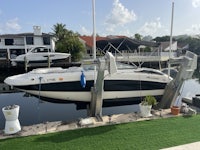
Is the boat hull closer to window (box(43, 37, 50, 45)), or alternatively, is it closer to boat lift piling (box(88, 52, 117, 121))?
boat lift piling (box(88, 52, 117, 121))

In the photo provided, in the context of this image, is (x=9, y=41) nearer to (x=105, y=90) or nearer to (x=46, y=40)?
(x=46, y=40)

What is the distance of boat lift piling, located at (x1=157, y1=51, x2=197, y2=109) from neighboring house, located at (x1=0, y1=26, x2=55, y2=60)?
19.2 meters

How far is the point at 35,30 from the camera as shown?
24047mm

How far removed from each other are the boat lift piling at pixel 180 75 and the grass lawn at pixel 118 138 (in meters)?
1.61

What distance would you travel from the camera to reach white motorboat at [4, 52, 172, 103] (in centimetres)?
650

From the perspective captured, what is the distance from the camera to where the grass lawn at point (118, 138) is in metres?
3.56

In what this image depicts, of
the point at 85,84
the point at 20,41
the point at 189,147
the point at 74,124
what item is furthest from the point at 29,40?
the point at 189,147

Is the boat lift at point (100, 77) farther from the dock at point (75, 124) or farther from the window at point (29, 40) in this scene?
the window at point (29, 40)

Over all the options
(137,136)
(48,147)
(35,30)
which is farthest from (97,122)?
(35,30)

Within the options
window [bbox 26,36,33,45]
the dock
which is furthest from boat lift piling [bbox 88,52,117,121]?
window [bbox 26,36,33,45]

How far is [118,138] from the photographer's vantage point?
386cm

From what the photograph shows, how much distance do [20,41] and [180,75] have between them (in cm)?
2207

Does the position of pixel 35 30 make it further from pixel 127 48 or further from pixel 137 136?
pixel 137 136

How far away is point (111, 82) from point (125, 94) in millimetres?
795
